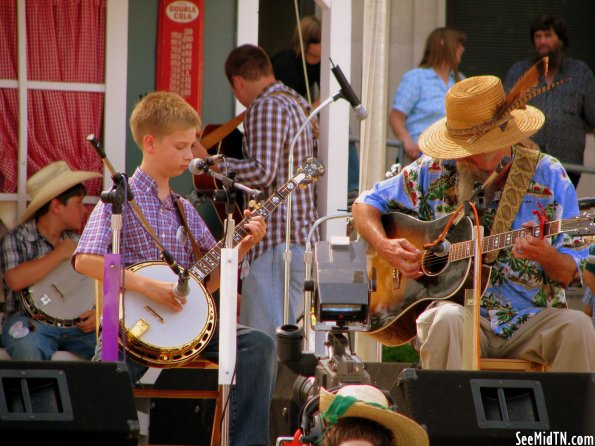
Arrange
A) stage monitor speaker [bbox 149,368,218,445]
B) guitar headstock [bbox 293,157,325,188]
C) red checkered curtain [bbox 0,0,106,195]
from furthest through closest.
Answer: red checkered curtain [bbox 0,0,106,195], stage monitor speaker [bbox 149,368,218,445], guitar headstock [bbox 293,157,325,188]

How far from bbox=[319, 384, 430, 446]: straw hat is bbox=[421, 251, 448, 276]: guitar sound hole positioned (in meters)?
1.74

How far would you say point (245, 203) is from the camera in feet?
23.2

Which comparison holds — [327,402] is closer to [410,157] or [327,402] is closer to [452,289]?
[452,289]

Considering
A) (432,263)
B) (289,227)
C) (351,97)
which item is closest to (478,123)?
(432,263)

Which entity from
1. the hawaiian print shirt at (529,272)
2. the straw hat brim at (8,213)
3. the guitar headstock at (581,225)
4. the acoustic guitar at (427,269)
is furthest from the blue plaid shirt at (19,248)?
the guitar headstock at (581,225)

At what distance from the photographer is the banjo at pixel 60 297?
22.0ft

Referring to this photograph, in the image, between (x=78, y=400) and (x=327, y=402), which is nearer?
(x=327, y=402)

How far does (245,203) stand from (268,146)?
0.37m

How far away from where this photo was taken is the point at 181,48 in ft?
24.5

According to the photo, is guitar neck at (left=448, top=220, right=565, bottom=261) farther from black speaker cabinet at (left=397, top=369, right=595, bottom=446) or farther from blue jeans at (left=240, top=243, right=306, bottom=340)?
blue jeans at (left=240, top=243, right=306, bottom=340)

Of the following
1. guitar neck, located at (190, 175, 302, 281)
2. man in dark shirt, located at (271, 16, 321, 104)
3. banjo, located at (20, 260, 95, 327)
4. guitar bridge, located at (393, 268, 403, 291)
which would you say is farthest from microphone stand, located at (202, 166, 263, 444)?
man in dark shirt, located at (271, 16, 321, 104)

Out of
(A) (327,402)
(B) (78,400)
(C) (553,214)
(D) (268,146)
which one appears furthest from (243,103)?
(A) (327,402)

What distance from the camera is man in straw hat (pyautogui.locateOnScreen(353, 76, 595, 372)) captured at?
523 cm

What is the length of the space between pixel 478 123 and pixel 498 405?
5.28ft
